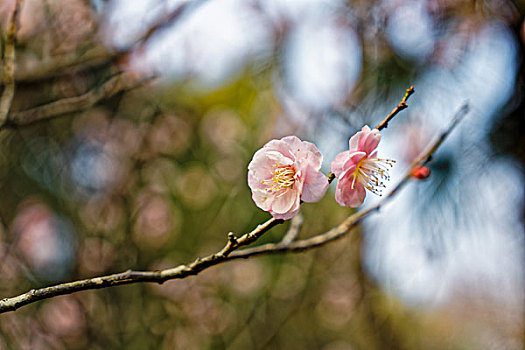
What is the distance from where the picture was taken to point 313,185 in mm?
435

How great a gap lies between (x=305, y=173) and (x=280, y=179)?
4 centimetres

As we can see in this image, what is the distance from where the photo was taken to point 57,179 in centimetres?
128

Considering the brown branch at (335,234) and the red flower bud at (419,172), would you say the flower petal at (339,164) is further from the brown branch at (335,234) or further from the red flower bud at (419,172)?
the red flower bud at (419,172)

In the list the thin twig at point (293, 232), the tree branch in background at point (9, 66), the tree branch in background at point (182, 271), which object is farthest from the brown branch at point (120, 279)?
the tree branch in background at point (9, 66)

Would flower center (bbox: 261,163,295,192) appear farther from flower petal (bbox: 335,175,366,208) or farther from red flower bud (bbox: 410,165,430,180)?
red flower bud (bbox: 410,165,430,180)

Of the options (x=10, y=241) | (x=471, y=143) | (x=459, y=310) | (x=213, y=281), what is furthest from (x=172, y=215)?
(x=459, y=310)

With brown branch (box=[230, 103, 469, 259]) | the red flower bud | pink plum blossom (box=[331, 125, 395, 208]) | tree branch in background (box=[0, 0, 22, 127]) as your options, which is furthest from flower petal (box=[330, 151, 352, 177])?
tree branch in background (box=[0, 0, 22, 127])

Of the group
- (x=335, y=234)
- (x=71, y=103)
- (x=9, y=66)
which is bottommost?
(x=335, y=234)

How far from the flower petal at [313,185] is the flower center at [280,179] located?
0.03m

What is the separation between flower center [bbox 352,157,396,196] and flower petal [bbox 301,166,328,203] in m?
0.05

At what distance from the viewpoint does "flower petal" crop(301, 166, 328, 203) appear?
16.6 inches

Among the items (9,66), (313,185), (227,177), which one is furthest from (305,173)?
(227,177)

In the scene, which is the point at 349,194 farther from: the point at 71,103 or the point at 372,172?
the point at 71,103

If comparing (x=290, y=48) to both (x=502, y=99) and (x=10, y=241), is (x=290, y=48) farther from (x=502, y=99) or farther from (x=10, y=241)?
(x=10, y=241)
